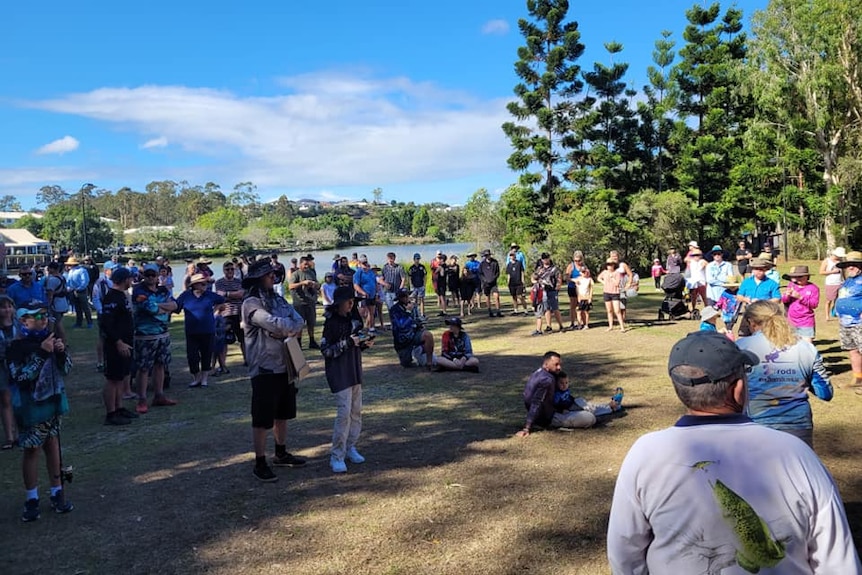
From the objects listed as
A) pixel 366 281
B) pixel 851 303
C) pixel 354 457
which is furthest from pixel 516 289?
pixel 354 457

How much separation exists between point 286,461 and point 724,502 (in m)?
4.57

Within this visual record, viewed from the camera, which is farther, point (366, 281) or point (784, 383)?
point (366, 281)

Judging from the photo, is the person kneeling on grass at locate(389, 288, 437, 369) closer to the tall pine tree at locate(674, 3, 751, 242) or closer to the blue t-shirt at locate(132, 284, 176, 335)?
the blue t-shirt at locate(132, 284, 176, 335)

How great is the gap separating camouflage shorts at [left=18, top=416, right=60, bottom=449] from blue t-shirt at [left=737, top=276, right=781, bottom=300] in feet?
25.8

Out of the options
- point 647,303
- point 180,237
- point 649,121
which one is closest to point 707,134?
point 649,121

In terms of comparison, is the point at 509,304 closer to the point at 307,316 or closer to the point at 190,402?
the point at 307,316

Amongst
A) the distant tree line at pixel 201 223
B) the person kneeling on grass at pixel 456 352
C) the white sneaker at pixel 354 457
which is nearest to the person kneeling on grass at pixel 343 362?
the white sneaker at pixel 354 457

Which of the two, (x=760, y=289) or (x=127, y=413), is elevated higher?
(x=760, y=289)

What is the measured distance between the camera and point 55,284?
12312 millimetres

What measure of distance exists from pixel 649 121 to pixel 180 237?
70680mm

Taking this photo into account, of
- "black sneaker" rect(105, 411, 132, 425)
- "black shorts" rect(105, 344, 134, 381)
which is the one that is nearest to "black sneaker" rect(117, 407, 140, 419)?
"black sneaker" rect(105, 411, 132, 425)

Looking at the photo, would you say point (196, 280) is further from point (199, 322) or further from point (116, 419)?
point (116, 419)

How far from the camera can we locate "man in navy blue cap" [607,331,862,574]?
5.36 feet

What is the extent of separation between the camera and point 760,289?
8.25m
